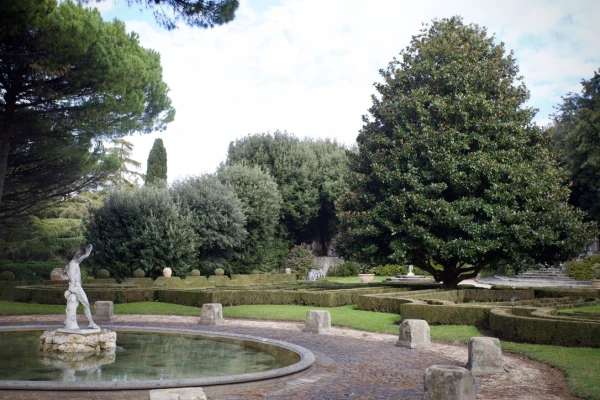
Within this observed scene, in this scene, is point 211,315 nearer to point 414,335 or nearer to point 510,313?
point 414,335

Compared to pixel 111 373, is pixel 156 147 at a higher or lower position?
higher

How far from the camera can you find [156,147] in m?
51.1

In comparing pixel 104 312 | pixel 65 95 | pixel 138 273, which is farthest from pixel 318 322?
pixel 138 273

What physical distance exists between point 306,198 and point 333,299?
26896 mm

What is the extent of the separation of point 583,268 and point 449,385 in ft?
116

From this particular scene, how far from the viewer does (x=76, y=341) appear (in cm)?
1155

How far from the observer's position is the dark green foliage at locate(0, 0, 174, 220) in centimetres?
1927

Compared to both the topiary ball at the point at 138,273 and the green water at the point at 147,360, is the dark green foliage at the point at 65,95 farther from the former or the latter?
the green water at the point at 147,360

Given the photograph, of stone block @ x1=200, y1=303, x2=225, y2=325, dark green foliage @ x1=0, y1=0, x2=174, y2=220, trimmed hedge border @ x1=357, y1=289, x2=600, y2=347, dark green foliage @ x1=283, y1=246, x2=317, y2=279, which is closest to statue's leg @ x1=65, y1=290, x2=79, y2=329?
stone block @ x1=200, y1=303, x2=225, y2=325

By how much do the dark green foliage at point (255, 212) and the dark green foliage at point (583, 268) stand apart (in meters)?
22.1

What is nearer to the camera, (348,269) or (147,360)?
(147,360)

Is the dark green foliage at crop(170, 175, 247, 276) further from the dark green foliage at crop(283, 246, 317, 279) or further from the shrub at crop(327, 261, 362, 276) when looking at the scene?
the shrub at crop(327, 261, 362, 276)

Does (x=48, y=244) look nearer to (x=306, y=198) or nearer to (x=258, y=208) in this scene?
(x=258, y=208)

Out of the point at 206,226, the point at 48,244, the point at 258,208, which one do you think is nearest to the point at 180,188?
the point at 206,226
